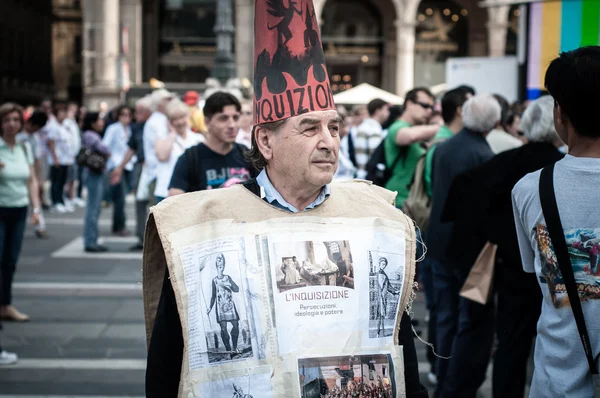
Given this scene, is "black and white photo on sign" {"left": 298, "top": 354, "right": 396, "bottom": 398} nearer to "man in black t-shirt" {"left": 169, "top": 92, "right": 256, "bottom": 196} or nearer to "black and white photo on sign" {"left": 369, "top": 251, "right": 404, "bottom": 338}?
"black and white photo on sign" {"left": 369, "top": 251, "right": 404, "bottom": 338}

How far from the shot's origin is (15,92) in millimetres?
49062

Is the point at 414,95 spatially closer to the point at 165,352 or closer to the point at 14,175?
the point at 14,175

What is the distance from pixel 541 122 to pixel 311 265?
2507 mm

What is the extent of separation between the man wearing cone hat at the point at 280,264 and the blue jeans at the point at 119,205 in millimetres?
11159

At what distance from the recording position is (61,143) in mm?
17328

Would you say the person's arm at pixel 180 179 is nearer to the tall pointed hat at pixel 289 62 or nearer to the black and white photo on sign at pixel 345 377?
the tall pointed hat at pixel 289 62

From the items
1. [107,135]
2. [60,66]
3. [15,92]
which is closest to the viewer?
[107,135]

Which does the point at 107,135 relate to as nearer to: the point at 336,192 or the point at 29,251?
the point at 29,251

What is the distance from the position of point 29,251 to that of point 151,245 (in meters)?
10.1

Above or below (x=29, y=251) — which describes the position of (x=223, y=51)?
above

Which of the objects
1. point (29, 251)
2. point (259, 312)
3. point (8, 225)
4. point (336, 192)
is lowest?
point (29, 251)

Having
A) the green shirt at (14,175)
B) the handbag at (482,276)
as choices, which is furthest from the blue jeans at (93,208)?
the handbag at (482,276)

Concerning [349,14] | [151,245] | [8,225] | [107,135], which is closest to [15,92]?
[349,14]

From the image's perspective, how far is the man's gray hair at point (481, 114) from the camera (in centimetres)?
584
